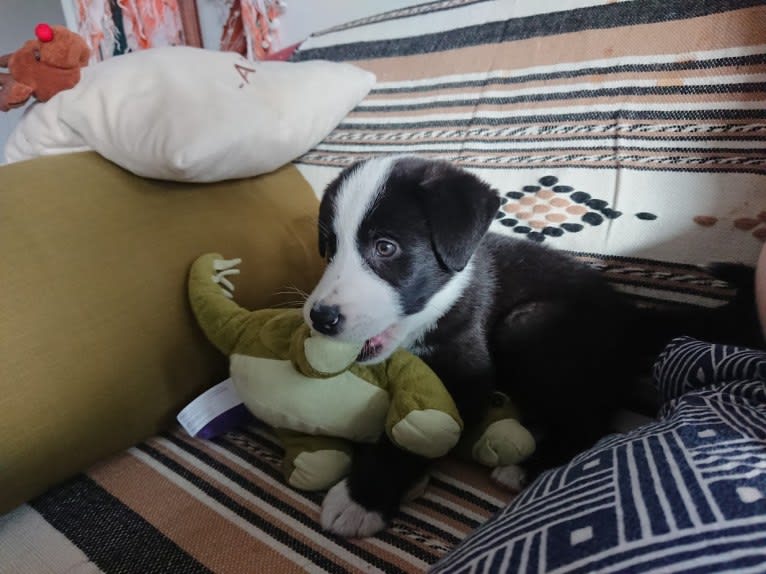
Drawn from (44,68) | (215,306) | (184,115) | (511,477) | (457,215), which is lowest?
(511,477)

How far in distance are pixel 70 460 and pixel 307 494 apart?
0.40 meters

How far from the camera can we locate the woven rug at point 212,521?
79cm

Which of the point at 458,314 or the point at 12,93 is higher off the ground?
the point at 12,93

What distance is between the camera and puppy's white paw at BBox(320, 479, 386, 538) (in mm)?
825

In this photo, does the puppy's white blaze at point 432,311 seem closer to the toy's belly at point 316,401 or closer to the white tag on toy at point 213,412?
the toy's belly at point 316,401

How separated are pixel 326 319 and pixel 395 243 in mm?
208

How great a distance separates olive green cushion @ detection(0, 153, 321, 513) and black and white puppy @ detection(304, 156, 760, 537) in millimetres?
292

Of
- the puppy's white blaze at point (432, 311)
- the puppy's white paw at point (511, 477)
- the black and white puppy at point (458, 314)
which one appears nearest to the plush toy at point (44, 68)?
the black and white puppy at point (458, 314)

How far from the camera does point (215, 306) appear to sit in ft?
3.52

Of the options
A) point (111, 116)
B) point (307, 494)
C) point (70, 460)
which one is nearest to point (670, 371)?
point (307, 494)

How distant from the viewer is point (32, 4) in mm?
3428

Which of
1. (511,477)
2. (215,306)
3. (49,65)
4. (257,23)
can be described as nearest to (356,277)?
(215,306)

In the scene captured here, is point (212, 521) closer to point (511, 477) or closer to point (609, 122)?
point (511, 477)

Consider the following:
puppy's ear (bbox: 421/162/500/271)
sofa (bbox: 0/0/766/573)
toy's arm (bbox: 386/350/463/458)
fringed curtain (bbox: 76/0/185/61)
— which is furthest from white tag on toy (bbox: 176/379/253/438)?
fringed curtain (bbox: 76/0/185/61)
